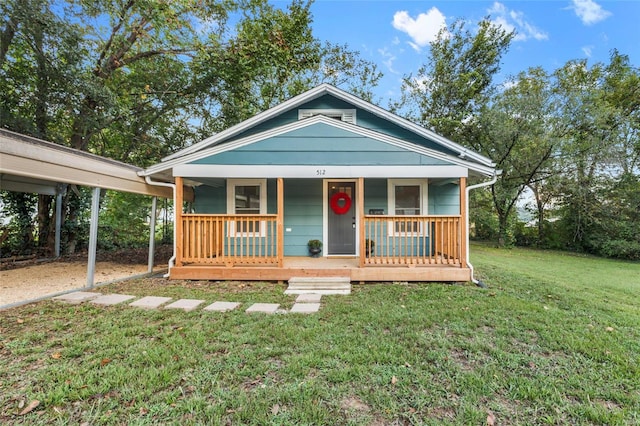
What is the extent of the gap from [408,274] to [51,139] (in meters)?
11.1

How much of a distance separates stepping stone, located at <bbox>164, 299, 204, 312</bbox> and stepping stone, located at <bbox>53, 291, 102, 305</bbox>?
152cm

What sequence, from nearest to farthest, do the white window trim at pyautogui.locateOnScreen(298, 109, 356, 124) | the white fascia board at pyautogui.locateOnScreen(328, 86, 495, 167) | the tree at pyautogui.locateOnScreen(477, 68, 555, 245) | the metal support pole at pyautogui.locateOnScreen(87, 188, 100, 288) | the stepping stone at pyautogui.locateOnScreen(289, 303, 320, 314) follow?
the stepping stone at pyautogui.locateOnScreen(289, 303, 320, 314), the metal support pole at pyautogui.locateOnScreen(87, 188, 100, 288), the white fascia board at pyautogui.locateOnScreen(328, 86, 495, 167), the white window trim at pyautogui.locateOnScreen(298, 109, 356, 124), the tree at pyautogui.locateOnScreen(477, 68, 555, 245)

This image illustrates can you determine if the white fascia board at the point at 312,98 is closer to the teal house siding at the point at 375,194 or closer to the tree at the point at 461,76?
the teal house siding at the point at 375,194

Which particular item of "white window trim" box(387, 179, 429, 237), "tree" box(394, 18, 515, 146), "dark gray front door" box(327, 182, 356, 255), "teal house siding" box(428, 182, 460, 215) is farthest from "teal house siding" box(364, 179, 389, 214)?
"tree" box(394, 18, 515, 146)

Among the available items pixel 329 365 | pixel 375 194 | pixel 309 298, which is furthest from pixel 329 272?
pixel 329 365

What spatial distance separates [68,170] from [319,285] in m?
4.94

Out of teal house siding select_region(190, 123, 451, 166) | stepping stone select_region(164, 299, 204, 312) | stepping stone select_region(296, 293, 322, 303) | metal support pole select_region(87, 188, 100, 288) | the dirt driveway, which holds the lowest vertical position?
stepping stone select_region(296, 293, 322, 303)

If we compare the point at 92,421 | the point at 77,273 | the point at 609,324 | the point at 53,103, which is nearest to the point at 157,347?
the point at 92,421

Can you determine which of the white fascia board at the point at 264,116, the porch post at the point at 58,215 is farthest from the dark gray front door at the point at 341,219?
the porch post at the point at 58,215

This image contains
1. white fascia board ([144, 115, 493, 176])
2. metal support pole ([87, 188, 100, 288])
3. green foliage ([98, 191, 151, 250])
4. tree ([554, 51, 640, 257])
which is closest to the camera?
metal support pole ([87, 188, 100, 288])

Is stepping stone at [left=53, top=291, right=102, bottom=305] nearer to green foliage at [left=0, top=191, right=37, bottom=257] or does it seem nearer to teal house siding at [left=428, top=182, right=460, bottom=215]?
green foliage at [left=0, top=191, right=37, bottom=257]

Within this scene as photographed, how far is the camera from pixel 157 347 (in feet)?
9.37

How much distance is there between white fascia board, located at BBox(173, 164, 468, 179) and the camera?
19.0 ft

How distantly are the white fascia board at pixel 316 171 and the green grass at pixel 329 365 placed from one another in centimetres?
270
